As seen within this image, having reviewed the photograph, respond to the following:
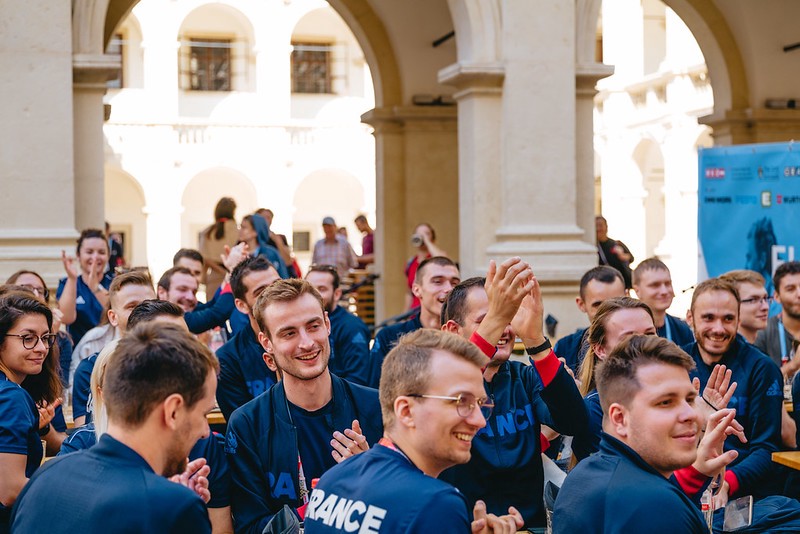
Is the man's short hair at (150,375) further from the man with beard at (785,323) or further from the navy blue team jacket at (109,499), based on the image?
the man with beard at (785,323)

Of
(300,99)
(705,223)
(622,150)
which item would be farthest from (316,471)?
(300,99)

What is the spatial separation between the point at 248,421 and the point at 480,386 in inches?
60.7

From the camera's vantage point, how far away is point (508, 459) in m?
4.79

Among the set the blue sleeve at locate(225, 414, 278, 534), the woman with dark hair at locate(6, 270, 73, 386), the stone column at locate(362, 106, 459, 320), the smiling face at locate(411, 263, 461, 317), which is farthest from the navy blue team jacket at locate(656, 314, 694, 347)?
the stone column at locate(362, 106, 459, 320)

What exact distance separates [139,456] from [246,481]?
1.65 metres

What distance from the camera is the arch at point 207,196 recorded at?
1485 inches

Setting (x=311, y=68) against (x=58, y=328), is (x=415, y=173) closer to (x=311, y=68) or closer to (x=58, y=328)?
(x=58, y=328)

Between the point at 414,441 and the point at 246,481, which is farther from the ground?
the point at 414,441

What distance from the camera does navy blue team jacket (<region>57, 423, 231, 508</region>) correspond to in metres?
4.52

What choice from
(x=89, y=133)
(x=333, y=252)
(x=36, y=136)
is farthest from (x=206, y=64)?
(x=36, y=136)

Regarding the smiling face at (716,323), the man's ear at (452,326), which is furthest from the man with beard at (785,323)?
the man's ear at (452,326)

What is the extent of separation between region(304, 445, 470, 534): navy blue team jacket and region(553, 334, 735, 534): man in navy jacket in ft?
1.78

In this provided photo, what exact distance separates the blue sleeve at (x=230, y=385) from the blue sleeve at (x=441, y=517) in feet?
10.9

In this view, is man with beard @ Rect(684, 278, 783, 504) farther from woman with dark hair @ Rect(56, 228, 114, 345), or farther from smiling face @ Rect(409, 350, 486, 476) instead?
woman with dark hair @ Rect(56, 228, 114, 345)
